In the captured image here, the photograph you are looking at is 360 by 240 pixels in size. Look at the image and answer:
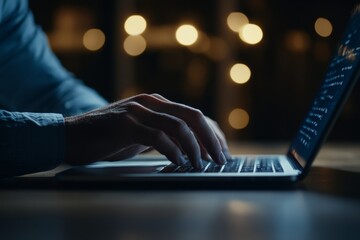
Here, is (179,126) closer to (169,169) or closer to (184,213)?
(169,169)

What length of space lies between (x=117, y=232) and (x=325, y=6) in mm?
4150

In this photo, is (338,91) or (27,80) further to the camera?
(27,80)

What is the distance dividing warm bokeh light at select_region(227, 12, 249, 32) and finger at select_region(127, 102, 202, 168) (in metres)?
3.61

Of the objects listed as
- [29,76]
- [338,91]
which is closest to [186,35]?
[29,76]

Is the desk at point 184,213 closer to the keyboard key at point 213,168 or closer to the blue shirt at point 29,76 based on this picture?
the keyboard key at point 213,168

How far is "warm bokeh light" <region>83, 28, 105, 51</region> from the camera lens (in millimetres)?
4504

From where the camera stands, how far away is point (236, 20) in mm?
4363

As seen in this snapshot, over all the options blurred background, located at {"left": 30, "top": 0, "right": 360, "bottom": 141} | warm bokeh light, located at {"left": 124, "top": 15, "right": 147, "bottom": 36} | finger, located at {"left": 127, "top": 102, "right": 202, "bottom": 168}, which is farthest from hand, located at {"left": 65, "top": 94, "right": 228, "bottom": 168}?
warm bokeh light, located at {"left": 124, "top": 15, "right": 147, "bottom": 36}

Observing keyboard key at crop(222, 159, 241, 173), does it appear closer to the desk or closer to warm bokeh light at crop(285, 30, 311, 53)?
the desk

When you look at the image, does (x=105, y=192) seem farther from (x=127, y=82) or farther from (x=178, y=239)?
(x=127, y=82)

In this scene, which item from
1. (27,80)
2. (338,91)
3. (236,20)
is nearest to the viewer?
(338,91)

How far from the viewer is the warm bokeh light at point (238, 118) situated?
4.46 meters

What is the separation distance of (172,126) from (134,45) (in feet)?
12.4

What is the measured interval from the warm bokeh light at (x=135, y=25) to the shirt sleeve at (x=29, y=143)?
12.1 ft
